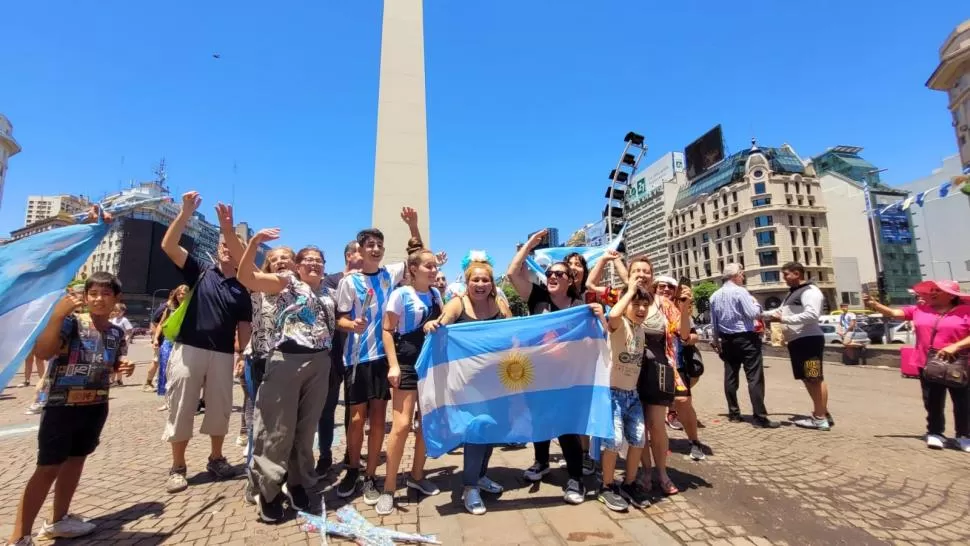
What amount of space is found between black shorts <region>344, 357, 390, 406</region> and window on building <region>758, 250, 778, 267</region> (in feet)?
240

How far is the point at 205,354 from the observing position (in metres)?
3.45

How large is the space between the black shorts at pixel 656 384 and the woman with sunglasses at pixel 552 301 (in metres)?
0.56

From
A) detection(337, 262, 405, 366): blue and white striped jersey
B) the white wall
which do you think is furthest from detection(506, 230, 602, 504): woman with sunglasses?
the white wall

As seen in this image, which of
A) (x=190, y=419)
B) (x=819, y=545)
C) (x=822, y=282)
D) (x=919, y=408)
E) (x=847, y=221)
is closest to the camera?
(x=819, y=545)

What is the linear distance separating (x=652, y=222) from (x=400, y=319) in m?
95.8

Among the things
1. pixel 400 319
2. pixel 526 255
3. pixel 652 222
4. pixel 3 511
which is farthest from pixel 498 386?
pixel 652 222

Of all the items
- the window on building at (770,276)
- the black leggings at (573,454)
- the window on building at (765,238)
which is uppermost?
the window on building at (765,238)

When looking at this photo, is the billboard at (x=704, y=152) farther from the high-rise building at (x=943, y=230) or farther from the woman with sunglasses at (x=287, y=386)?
the woman with sunglasses at (x=287, y=386)

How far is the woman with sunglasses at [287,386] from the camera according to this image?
2.71 m

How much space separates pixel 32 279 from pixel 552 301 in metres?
3.36

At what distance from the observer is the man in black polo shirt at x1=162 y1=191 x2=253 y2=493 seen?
3344 mm

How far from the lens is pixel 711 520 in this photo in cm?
272

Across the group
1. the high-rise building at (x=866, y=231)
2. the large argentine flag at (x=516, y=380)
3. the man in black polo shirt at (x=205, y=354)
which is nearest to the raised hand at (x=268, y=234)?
the man in black polo shirt at (x=205, y=354)

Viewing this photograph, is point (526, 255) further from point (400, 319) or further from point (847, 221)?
point (847, 221)
